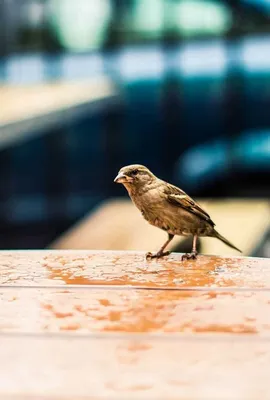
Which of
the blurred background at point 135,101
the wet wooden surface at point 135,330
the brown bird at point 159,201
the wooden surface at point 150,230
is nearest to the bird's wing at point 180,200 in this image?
the brown bird at point 159,201

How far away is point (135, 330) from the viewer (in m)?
1.03

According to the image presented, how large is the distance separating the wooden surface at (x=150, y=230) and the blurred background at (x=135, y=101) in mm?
2605

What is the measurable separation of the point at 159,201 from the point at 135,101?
7.56 metres

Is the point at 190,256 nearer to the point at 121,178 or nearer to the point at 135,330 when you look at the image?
the point at 121,178

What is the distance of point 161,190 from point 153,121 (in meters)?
7.41

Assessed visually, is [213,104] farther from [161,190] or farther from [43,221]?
[161,190]

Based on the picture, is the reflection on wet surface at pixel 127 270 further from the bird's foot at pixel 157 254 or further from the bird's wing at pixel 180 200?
the bird's wing at pixel 180 200

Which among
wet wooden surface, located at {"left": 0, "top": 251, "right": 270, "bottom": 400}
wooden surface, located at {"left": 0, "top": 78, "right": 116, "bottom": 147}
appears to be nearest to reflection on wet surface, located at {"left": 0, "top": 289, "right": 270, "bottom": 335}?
wet wooden surface, located at {"left": 0, "top": 251, "right": 270, "bottom": 400}

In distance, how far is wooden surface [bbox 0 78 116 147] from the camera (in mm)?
5250

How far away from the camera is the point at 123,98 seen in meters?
9.00

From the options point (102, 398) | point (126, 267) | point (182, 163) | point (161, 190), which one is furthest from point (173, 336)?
point (182, 163)

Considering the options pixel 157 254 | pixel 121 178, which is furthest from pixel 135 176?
pixel 157 254

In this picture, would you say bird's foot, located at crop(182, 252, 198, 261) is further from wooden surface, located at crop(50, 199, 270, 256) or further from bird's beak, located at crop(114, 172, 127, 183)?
wooden surface, located at crop(50, 199, 270, 256)

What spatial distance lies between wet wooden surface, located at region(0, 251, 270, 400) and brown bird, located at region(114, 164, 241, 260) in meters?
0.21
